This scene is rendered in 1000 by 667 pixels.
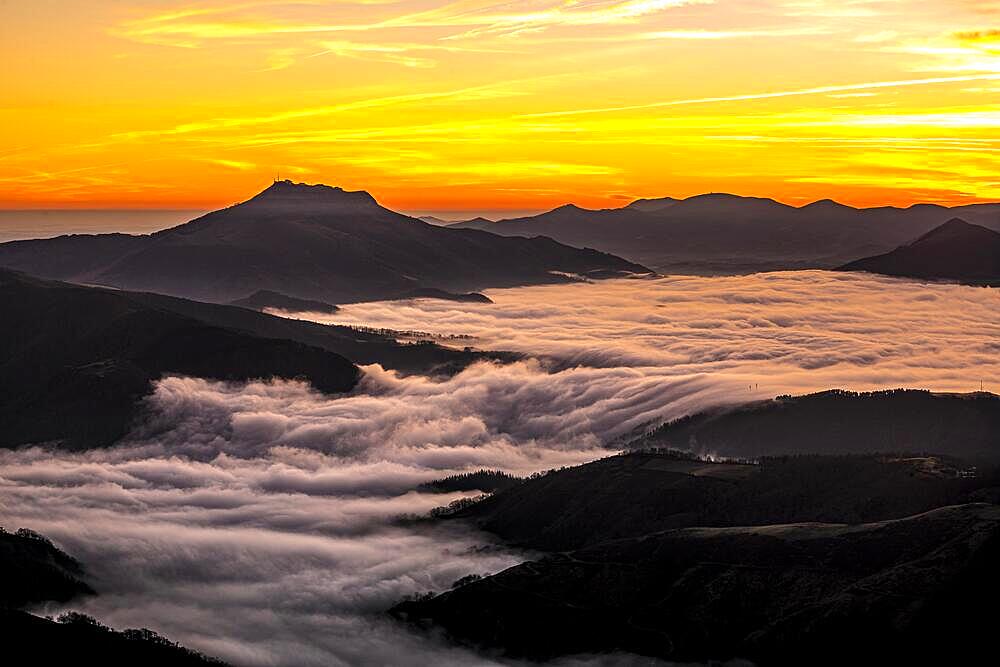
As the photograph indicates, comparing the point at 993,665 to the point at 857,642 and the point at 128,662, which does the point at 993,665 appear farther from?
the point at 128,662

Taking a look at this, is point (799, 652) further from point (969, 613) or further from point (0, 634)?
point (0, 634)

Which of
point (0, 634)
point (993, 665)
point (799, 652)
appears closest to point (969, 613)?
point (993, 665)

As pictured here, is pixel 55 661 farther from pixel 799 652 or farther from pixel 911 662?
pixel 911 662

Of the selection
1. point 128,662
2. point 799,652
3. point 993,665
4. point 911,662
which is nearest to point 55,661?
point 128,662

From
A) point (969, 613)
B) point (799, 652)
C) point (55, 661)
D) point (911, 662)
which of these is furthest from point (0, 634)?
point (969, 613)

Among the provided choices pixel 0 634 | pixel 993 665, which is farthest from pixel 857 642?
A: pixel 0 634

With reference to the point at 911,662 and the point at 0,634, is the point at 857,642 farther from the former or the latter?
the point at 0,634
